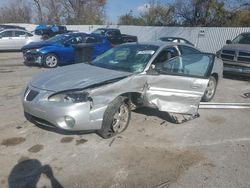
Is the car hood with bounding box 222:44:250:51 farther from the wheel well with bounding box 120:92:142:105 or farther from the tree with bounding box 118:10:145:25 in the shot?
the tree with bounding box 118:10:145:25

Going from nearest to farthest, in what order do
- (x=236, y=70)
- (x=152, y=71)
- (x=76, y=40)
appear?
1. (x=152, y=71)
2. (x=236, y=70)
3. (x=76, y=40)

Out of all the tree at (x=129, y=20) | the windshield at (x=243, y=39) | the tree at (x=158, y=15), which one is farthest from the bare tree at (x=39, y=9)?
the windshield at (x=243, y=39)

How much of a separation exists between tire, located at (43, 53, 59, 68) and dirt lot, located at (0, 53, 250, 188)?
6.26 meters

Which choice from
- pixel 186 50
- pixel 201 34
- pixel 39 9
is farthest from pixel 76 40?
→ pixel 39 9

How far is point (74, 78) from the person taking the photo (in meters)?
4.71

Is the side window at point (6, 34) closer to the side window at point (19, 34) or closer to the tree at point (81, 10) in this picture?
the side window at point (19, 34)

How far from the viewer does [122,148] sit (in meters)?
4.36

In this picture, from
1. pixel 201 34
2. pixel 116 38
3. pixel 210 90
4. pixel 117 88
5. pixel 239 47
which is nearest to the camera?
pixel 117 88

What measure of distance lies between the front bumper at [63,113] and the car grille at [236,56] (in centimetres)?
750

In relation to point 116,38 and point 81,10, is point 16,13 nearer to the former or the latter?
point 81,10

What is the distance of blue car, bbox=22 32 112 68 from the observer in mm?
11727

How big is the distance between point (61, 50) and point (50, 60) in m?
0.65

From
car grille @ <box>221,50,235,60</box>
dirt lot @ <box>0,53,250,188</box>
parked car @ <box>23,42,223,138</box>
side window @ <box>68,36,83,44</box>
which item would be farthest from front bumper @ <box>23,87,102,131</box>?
side window @ <box>68,36,83,44</box>

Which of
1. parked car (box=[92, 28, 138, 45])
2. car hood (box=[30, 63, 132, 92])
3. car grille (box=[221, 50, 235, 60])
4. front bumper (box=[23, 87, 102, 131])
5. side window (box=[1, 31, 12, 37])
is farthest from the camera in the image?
parked car (box=[92, 28, 138, 45])
